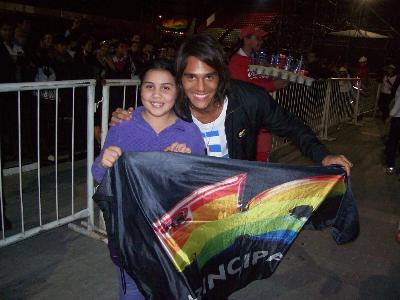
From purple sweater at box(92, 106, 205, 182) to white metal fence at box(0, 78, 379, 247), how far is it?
1.33 m

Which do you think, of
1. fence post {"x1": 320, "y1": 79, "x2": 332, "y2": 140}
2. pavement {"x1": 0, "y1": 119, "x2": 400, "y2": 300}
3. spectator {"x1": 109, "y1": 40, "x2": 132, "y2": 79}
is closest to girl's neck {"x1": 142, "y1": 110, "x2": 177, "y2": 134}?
pavement {"x1": 0, "y1": 119, "x2": 400, "y2": 300}

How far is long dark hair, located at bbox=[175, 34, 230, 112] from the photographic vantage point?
7.89ft

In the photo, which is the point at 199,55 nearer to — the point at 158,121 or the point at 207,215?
the point at 158,121

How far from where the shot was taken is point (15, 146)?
20.0 feet

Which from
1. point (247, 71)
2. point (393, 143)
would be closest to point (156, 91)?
point (247, 71)

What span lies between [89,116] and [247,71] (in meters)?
2.04

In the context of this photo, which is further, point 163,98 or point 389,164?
point 389,164

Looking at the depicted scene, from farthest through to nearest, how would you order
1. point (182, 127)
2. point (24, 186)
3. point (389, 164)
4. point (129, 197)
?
1. point (389, 164)
2. point (24, 186)
3. point (182, 127)
4. point (129, 197)

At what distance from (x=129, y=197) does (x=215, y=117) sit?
0.94 meters

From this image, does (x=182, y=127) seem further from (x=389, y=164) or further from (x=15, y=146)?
(x=389, y=164)

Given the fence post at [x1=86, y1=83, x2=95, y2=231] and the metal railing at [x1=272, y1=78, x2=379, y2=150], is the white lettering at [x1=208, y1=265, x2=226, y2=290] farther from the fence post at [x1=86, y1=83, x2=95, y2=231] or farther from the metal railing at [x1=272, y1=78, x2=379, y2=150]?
the metal railing at [x1=272, y1=78, x2=379, y2=150]

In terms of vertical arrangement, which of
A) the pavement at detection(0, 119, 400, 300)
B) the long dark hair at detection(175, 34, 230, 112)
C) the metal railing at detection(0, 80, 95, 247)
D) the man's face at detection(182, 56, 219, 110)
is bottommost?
the pavement at detection(0, 119, 400, 300)

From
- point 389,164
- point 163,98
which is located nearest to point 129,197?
point 163,98

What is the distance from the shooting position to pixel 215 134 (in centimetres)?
269
